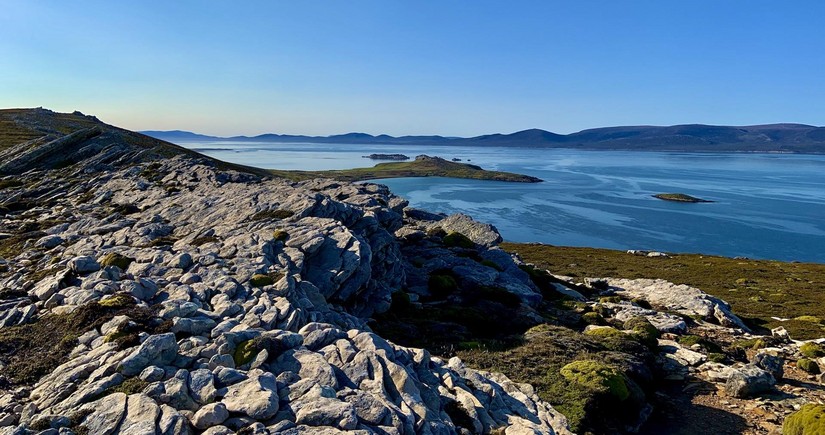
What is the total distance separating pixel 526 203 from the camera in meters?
156

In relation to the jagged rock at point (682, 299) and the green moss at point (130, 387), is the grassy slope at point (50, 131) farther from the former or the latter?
the jagged rock at point (682, 299)

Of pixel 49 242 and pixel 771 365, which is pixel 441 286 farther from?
pixel 49 242

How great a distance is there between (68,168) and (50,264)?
40599mm

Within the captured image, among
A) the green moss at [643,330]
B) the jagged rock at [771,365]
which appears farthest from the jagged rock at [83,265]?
the jagged rock at [771,365]

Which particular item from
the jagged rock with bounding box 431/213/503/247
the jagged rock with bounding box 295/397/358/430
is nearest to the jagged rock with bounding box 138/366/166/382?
the jagged rock with bounding box 295/397/358/430

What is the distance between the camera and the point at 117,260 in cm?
2366

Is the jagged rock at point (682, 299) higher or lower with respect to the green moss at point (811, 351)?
lower

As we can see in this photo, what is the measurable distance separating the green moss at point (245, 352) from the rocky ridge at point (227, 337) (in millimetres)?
41

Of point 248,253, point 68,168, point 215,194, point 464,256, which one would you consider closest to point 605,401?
point 248,253

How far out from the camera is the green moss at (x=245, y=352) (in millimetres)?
14383

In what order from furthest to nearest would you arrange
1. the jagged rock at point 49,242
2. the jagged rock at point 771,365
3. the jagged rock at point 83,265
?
the jagged rock at point 49,242 < the jagged rock at point 771,365 < the jagged rock at point 83,265

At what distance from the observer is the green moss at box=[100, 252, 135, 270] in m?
23.2

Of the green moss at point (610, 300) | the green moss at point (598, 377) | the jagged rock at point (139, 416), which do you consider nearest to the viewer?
the jagged rock at point (139, 416)

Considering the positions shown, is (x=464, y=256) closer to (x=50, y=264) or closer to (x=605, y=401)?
(x=605, y=401)
